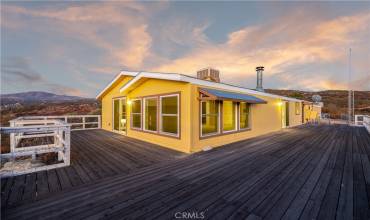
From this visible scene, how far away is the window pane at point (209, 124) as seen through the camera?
566cm

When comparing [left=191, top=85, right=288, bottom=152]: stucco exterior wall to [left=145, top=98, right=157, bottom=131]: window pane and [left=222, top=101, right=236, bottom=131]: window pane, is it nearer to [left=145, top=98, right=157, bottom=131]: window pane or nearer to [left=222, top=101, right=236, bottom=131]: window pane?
[left=222, top=101, right=236, bottom=131]: window pane

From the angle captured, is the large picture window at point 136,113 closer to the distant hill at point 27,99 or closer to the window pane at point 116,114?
the window pane at point 116,114

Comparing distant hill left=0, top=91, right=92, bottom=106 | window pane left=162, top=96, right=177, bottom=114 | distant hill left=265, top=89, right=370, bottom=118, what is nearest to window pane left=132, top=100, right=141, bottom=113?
window pane left=162, top=96, right=177, bottom=114

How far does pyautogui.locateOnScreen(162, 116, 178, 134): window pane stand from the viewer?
5.69 metres

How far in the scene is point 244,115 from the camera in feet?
25.3

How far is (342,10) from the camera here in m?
8.54

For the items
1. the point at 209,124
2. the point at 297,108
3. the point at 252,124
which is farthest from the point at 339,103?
the point at 209,124

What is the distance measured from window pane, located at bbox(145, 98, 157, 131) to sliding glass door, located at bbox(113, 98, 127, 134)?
2526 millimetres

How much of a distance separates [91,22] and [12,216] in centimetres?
913

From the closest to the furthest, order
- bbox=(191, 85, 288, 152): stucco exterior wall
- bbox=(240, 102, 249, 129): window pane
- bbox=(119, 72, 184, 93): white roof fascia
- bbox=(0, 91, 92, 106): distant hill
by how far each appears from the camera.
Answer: bbox=(119, 72, 184, 93): white roof fascia → bbox=(191, 85, 288, 152): stucco exterior wall → bbox=(240, 102, 249, 129): window pane → bbox=(0, 91, 92, 106): distant hill

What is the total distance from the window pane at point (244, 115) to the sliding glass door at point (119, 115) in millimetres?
6458

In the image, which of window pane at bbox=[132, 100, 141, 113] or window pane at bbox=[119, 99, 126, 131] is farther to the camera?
window pane at bbox=[119, 99, 126, 131]

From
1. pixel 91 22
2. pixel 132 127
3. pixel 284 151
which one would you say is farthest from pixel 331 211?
pixel 91 22

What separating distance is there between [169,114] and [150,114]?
1.37 metres
